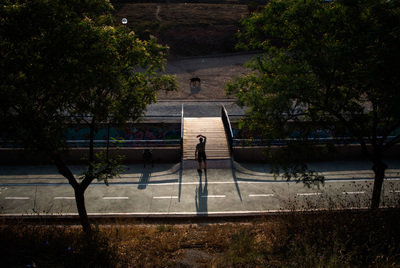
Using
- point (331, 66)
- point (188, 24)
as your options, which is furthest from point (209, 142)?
point (188, 24)

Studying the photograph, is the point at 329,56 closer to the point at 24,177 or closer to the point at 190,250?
the point at 190,250

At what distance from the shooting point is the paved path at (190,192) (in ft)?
42.5

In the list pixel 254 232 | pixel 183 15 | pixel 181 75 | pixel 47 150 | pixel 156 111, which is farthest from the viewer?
pixel 183 15

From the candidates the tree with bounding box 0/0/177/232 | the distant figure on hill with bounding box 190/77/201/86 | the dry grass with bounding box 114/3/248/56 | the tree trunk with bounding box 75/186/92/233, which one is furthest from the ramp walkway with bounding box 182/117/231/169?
the dry grass with bounding box 114/3/248/56

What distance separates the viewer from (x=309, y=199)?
1349cm

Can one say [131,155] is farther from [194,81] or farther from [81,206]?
[194,81]

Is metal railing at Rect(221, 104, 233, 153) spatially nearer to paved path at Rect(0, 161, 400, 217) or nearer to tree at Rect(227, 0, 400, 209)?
paved path at Rect(0, 161, 400, 217)

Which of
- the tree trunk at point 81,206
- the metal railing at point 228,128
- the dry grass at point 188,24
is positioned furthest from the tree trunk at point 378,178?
the dry grass at point 188,24

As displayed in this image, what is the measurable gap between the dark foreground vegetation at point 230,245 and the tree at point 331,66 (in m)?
2.62

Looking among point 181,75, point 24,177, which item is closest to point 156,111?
point 181,75

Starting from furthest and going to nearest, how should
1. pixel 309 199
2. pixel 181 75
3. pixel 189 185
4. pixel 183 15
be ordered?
pixel 183 15 < pixel 181 75 < pixel 189 185 < pixel 309 199

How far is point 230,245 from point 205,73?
90.8 ft

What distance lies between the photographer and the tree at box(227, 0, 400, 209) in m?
8.70

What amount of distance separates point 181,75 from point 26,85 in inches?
1064
